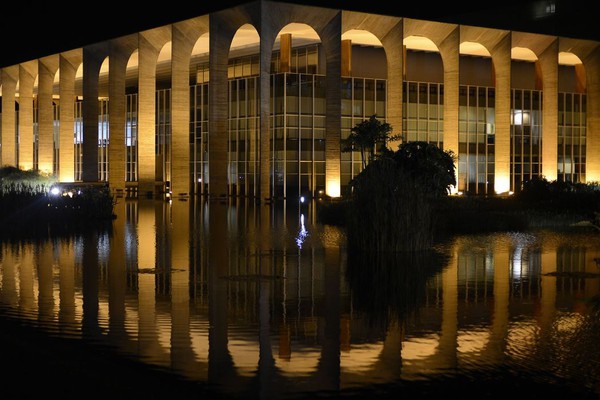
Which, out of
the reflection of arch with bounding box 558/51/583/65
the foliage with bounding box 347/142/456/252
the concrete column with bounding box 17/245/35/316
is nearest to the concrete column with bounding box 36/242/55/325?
the concrete column with bounding box 17/245/35/316

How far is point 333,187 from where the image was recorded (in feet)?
145

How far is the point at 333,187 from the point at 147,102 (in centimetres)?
1245

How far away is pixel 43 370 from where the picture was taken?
720 centimetres

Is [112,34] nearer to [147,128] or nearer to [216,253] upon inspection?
[147,128]

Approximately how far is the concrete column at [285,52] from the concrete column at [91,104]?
10.7m

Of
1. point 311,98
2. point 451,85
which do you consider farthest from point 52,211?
point 451,85

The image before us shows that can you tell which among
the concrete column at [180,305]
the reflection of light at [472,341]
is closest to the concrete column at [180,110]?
the concrete column at [180,305]

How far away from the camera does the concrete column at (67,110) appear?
5759 cm

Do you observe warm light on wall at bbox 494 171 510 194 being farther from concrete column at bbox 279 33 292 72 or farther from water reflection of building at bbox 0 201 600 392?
water reflection of building at bbox 0 201 600 392

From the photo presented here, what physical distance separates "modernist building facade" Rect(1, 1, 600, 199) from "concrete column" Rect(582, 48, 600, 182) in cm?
8

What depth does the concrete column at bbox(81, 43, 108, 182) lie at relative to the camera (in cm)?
5312

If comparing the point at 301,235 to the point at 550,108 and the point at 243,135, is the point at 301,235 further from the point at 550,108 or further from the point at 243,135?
the point at 550,108

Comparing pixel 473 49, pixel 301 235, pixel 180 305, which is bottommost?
pixel 180 305

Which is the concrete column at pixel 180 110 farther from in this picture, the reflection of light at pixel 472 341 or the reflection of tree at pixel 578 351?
the reflection of light at pixel 472 341
